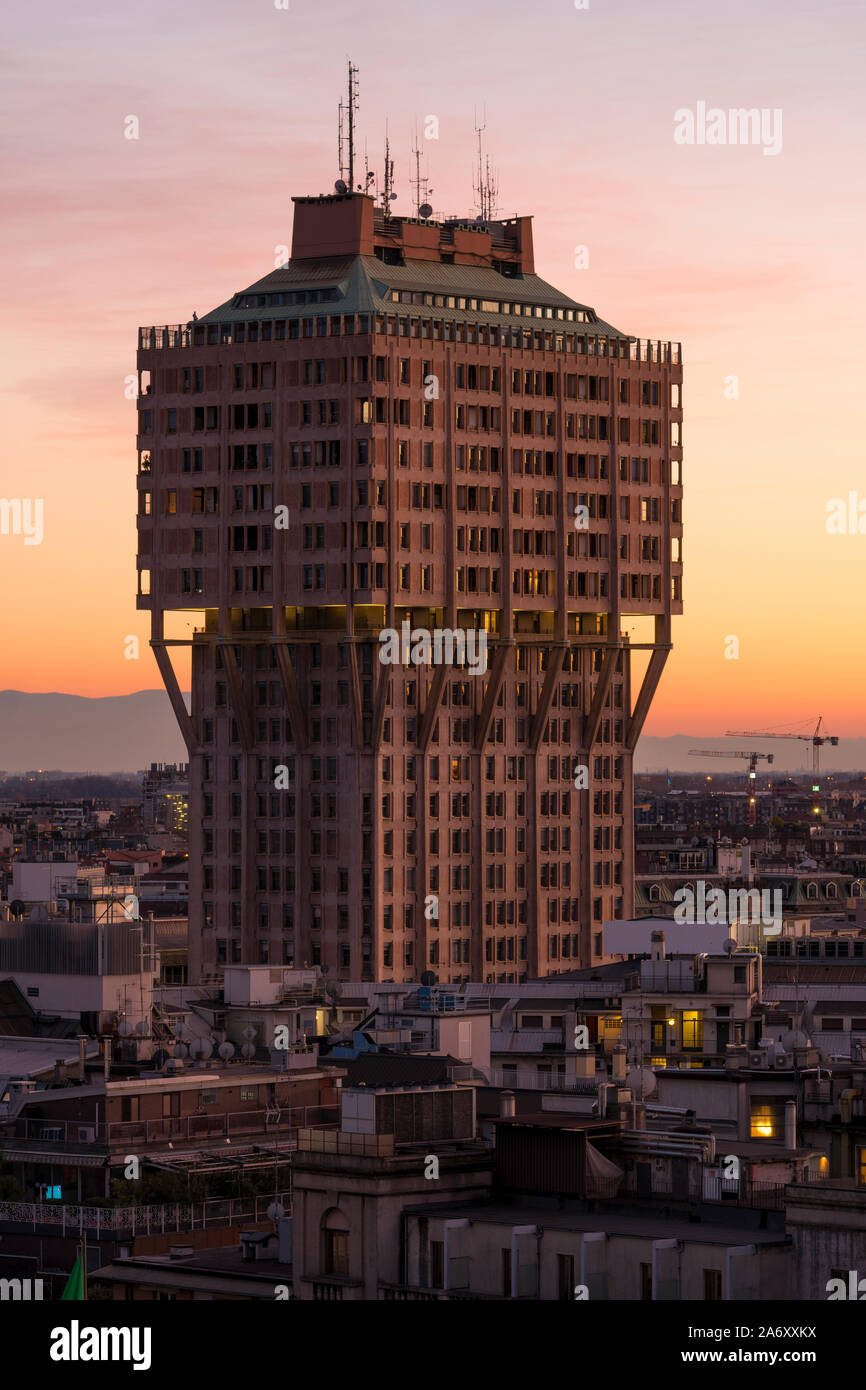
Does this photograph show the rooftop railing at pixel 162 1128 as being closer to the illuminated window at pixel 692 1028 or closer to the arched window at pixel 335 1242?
the illuminated window at pixel 692 1028

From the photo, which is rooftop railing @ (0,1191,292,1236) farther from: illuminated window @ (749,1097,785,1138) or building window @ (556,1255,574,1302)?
building window @ (556,1255,574,1302)

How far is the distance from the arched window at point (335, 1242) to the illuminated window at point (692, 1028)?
6585cm

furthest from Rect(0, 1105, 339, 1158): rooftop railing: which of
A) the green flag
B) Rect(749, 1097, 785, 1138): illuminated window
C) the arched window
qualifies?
the arched window

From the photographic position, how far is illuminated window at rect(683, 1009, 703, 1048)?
14962 cm

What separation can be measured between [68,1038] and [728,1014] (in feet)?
85.0

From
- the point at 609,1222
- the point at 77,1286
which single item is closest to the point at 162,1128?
the point at 77,1286

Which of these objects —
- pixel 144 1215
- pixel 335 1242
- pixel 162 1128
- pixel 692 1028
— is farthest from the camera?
pixel 692 1028

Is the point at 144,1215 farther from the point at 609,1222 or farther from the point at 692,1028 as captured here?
the point at 692,1028

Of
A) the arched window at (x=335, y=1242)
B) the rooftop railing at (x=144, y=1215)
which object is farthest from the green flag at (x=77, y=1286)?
Result: the rooftop railing at (x=144, y=1215)

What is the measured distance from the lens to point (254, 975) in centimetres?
17550

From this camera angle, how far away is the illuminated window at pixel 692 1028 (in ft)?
491

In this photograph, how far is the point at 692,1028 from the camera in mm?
151125

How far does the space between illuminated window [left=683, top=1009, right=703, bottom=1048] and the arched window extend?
216ft

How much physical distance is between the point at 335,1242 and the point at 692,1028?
68474 millimetres
